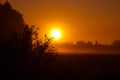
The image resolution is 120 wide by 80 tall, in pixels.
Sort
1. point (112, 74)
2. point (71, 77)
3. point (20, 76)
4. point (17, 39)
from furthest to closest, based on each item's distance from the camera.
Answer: point (112, 74) < point (71, 77) < point (17, 39) < point (20, 76)

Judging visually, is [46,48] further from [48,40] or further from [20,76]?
[20,76]

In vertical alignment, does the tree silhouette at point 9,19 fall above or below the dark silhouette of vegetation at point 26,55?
above

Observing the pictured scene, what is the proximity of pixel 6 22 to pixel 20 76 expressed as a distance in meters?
38.0

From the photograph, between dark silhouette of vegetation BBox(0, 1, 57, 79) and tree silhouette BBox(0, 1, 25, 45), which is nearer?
dark silhouette of vegetation BBox(0, 1, 57, 79)

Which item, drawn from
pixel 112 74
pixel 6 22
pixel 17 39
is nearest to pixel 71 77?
pixel 112 74

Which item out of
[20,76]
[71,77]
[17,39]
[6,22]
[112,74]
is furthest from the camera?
[6,22]

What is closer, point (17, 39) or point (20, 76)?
point (20, 76)

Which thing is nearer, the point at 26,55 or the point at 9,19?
the point at 26,55

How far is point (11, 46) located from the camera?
26.4m

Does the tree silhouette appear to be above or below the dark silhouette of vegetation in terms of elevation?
above

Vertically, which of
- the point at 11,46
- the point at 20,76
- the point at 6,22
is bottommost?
the point at 20,76

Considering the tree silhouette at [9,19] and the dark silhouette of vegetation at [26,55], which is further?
the tree silhouette at [9,19]

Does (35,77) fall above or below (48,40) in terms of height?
below

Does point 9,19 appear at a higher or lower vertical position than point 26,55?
higher
